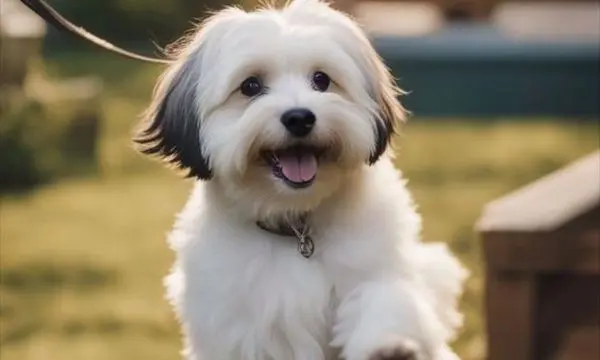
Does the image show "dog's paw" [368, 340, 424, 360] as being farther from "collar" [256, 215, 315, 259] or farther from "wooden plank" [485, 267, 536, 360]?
"wooden plank" [485, 267, 536, 360]

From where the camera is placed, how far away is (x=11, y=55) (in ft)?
36.7

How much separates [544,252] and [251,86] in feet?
3.26

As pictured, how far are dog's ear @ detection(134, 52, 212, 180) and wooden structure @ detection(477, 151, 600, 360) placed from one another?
0.86m

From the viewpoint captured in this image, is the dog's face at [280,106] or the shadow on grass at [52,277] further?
the shadow on grass at [52,277]

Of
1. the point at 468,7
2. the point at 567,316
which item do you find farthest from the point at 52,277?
the point at 468,7

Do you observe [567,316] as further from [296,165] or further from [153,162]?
[153,162]

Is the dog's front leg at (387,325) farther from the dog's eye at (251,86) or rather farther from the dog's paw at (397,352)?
the dog's eye at (251,86)

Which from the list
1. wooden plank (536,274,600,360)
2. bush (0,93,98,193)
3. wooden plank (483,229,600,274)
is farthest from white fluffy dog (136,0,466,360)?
bush (0,93,98,193)

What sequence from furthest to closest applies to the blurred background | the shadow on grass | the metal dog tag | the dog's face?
the shadow on grass
the blurred background
the metal dog tag
the dog's face

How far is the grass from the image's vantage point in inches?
260

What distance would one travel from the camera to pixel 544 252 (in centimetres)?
425

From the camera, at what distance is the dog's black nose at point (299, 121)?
12.1ft

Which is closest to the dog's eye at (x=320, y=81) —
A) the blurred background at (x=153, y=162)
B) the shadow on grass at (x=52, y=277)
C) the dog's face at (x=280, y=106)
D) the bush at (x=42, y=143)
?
the dog's face at (x=280, y=106)

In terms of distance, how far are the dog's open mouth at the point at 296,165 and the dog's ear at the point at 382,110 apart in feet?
0.53
